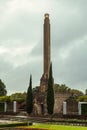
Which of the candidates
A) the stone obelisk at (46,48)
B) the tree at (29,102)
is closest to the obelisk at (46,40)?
the stone obelisk at (46,48)

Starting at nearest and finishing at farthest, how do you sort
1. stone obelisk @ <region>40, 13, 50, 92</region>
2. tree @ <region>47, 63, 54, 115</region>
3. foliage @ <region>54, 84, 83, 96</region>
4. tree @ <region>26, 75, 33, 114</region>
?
tree @ <region>47, 63, 54, 115</region> < tree @ <region>26, 75, 33, 114</region> < stone obelisk @ <region>40, 13, 50, 92</region> < foliage @ <region>54, 84, 83, 96</region>

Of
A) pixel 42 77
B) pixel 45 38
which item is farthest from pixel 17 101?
pixel 45 38

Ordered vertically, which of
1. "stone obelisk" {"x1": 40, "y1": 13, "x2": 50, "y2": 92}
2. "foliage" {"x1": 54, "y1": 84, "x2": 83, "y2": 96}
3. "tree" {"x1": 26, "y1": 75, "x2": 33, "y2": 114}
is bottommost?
"tree" {"x1": 26, "y1": 75, "x2": 33, "y2": 114}

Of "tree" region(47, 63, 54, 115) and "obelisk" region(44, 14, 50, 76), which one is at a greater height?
"obelisk" region(44, 14, 50, 76)

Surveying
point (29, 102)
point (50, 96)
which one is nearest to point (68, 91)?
point (29, 102)

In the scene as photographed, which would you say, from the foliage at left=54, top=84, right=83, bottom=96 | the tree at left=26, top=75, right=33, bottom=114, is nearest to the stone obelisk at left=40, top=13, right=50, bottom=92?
the foliage at left=54, top=84, right=83, bottom=96

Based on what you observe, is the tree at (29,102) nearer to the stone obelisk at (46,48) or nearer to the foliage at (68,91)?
the stone obelisk at (46,48)

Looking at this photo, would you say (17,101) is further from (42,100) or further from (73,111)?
(73,111)

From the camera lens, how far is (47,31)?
210ft

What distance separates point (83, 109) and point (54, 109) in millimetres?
6505

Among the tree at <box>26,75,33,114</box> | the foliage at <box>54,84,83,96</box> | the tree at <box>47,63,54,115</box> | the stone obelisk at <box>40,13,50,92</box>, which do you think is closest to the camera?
the tree at <box>47,63,54,115</box>

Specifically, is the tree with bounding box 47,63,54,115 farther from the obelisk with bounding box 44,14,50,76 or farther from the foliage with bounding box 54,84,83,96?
the obelisk with bounding box 44,14,50,76

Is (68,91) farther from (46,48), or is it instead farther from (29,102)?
(29,102)

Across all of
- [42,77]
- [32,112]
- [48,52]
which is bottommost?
[32,112]
